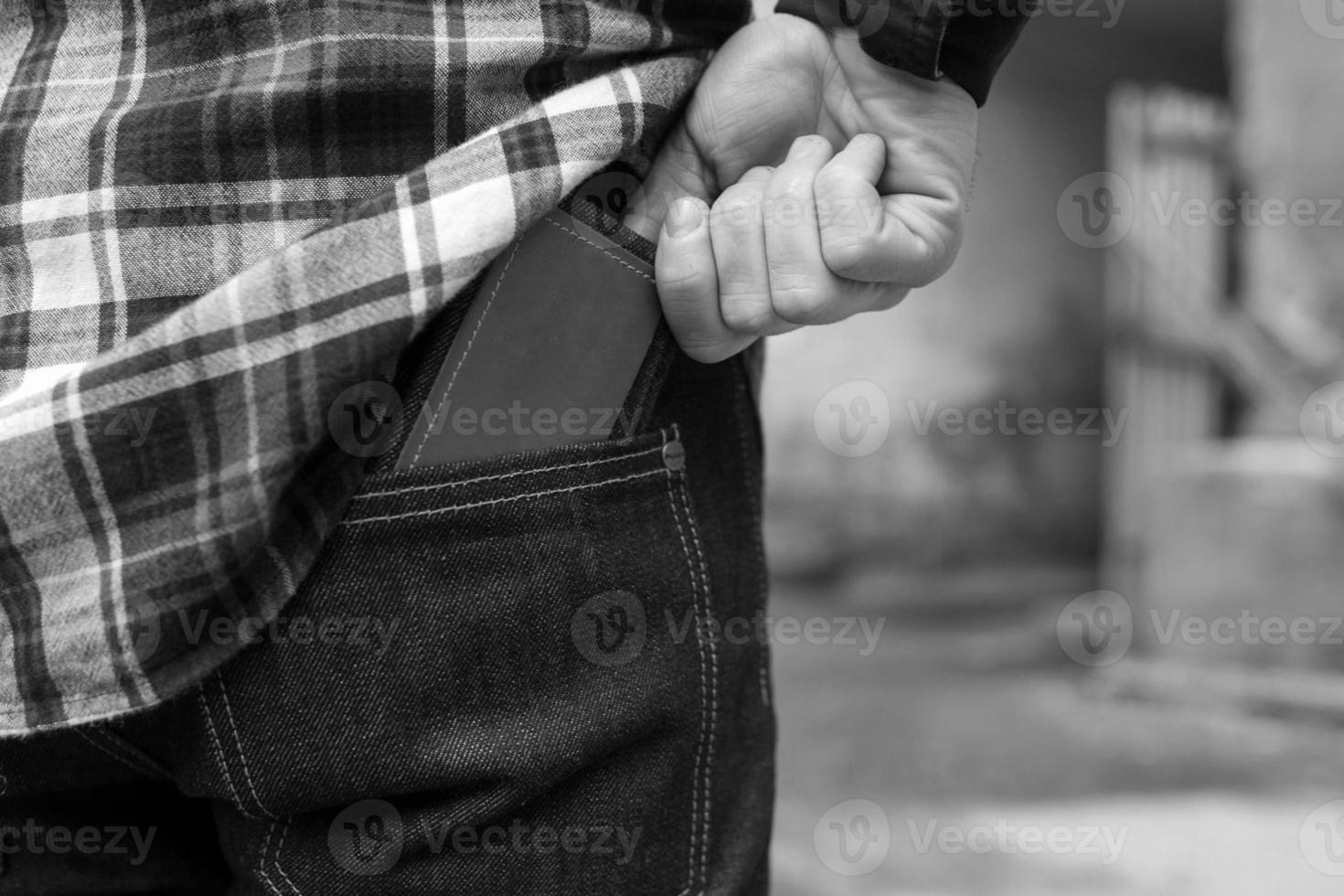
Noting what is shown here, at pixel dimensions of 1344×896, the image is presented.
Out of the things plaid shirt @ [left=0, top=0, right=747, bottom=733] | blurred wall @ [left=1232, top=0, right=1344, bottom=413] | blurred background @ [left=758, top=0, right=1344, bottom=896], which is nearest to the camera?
plaid shirt @ [left=0, top=0, right=747, bottom=733]

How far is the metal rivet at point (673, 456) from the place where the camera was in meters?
0.70

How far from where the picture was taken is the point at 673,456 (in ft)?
2.32

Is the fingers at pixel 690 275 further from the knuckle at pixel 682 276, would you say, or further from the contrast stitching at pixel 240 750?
the contrast stitching at pixel 240 750

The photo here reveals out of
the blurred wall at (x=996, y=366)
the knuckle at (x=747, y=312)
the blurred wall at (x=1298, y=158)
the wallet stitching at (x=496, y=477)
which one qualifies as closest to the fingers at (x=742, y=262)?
the knuckle at (x=747, y=312)

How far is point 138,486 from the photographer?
1.94 feet

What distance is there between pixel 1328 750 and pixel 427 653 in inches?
128

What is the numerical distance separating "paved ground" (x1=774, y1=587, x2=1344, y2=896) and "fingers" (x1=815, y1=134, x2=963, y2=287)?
6.54ft

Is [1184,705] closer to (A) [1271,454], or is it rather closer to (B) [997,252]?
(A) [1271,454]

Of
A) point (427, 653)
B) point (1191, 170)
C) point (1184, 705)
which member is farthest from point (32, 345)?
point (1191, 170)

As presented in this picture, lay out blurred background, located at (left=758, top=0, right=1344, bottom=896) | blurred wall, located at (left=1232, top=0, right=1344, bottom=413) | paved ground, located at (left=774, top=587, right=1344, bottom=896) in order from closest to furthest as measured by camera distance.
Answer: paved ground, located at (left=774, top=587, right=1344, bottom=896), blurred background, located at (left=758, top=0, right=1344, bottom=896), blurred wall, located at (left=1232, top=0, right=1344, bottom=413)

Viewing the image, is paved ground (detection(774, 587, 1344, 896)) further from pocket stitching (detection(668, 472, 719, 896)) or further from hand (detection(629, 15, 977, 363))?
hand (detection(629, 15, 977, 363))

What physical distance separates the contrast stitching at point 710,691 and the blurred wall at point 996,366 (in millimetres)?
3664

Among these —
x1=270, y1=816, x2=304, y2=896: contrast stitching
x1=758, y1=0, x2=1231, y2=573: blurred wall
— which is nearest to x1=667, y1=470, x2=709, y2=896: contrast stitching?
x1=270, y1=816, x2=304, y2=896: contrast stitching

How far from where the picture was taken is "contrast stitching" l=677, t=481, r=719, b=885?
0.70 meters
